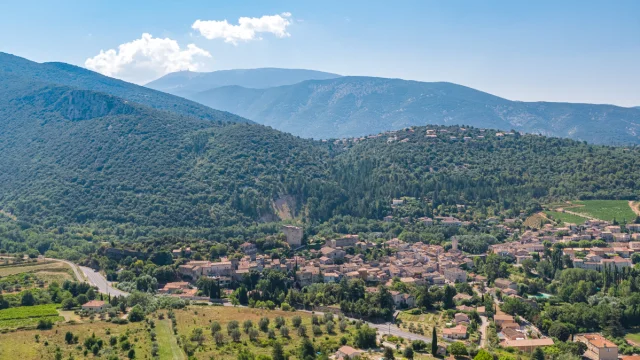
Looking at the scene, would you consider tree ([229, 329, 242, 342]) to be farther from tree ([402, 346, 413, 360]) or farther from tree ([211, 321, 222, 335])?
tree ([402, 346, 413, 360])

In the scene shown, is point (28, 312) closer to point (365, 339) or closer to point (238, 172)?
point (365, 339)

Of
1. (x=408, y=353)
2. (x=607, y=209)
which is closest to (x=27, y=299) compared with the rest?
(x=408, y=353)

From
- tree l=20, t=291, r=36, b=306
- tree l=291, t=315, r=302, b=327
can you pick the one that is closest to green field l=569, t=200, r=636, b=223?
tree l=291, t=315, r=302, b=327

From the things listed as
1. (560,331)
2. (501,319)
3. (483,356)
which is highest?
(483,356)

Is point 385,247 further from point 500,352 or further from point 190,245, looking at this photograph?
point 500,352

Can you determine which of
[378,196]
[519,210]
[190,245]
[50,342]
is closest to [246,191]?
[378,196]
